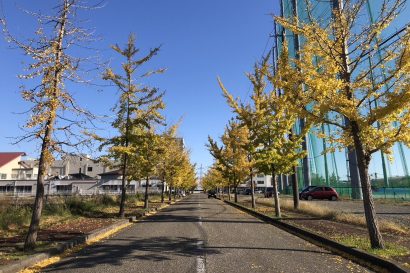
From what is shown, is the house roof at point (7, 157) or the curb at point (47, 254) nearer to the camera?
the curb at point (47, 254)

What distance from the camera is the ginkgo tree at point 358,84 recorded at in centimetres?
876

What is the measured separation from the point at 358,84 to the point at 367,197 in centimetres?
280

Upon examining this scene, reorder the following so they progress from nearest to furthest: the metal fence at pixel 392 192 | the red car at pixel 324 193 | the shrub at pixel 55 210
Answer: the shrub at pixel 55 210 < the metal fence at pixel 392 192 < the red car at pixel 324 193

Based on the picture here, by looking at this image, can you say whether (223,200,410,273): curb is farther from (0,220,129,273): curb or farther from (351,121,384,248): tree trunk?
(0,220,129,273): curb

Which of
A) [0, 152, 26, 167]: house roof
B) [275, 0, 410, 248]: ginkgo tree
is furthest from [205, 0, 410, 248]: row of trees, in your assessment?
[0, 152, 26, 167]: house roof

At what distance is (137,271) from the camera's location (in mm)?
7121

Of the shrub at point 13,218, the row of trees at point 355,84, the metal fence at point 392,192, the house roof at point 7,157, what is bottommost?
the shrub at point 13,218

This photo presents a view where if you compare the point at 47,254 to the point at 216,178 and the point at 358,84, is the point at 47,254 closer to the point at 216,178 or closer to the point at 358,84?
the point at 358,84

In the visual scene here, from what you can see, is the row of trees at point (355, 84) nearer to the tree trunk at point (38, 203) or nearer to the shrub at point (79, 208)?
the tree trunk at point (38, 203)

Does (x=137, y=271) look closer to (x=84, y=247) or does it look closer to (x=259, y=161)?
(x=84, y=247)

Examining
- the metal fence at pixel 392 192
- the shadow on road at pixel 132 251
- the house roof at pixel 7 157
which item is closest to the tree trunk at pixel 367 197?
the shadow on road at pixel 132 251

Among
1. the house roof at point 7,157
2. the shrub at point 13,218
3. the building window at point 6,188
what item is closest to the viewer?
the shrub at point 13,218

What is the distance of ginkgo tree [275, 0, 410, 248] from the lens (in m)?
8.76

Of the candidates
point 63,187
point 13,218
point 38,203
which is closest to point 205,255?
point 38,203
